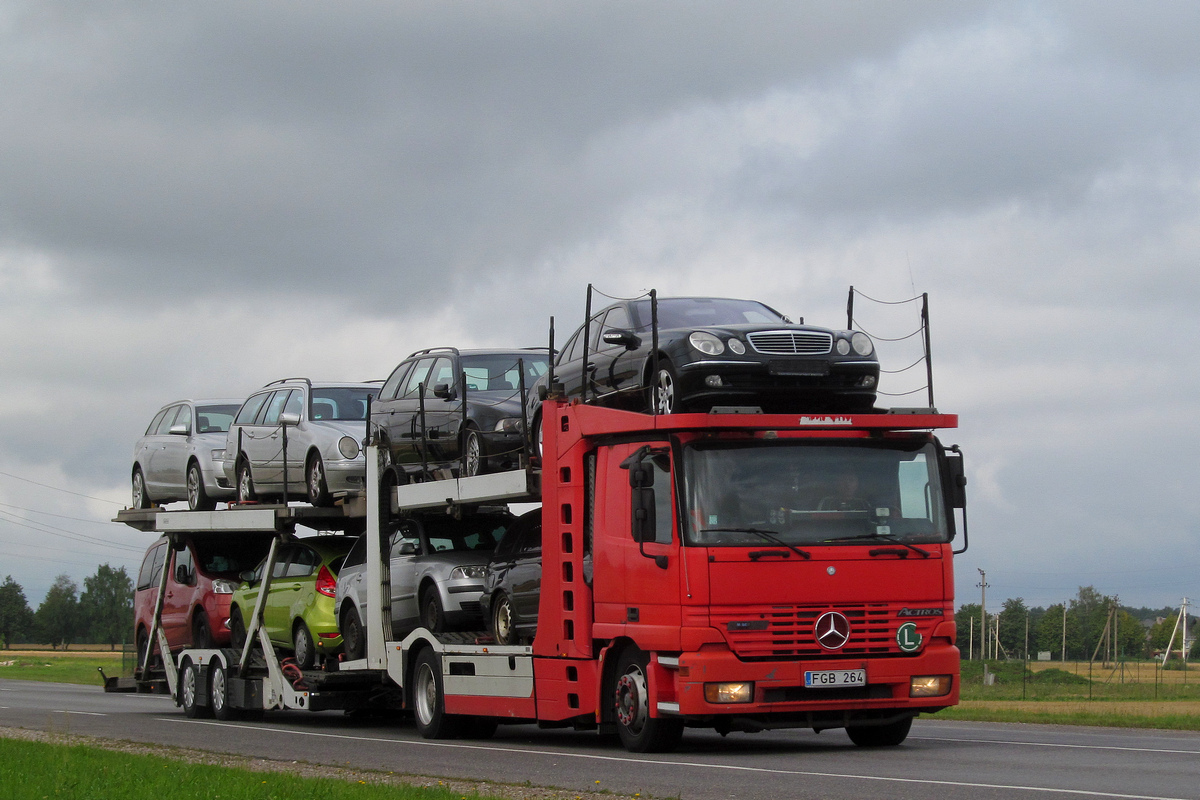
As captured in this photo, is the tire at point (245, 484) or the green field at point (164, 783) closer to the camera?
the green field at point (164, 783)

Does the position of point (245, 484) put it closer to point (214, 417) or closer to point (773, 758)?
point (214, 417)

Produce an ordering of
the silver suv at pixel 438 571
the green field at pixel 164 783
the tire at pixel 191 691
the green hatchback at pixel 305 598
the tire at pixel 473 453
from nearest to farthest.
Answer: the green field at pixel 164 783 < the tire at pixel 473 453 < the silver suv at pixel 438 571 < the green hatchback at pixel 305 598 < the tire at pixel 191 691

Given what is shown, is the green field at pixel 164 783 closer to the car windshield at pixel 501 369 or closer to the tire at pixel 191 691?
the car windshield at pixel 501 369

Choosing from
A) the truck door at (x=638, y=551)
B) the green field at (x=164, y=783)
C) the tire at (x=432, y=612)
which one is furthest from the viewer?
the tire at (x=432, y=612)

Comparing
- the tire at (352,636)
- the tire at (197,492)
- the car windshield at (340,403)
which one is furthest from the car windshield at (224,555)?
the tire at (352,636)

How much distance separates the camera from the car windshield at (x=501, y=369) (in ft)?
51.0

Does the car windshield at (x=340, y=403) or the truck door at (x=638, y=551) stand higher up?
the car windshield at (x=340, y=403)

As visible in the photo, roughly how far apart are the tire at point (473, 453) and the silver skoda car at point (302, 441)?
2.60 metres

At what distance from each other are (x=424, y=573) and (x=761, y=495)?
5.34 metres

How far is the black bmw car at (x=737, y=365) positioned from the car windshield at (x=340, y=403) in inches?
252

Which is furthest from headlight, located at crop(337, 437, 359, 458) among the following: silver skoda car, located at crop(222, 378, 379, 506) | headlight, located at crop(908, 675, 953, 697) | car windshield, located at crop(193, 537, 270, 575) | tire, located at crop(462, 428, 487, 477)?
headlight, located at crop(908, 675, 953, 697)

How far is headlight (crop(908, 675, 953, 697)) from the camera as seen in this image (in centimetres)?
1161

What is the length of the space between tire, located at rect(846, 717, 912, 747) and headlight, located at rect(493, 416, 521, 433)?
4264 millimetres

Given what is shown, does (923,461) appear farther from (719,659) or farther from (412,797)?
(412,797)
